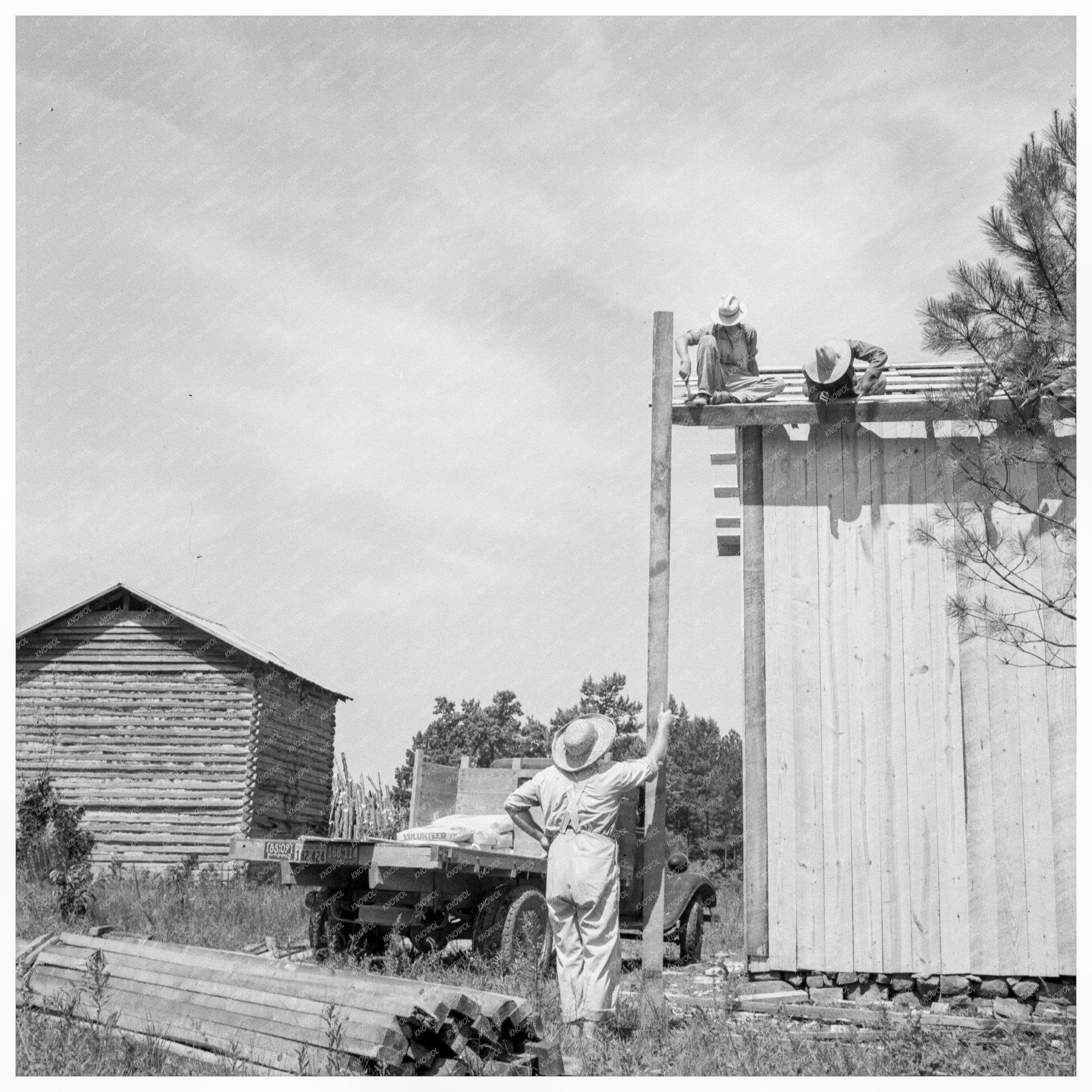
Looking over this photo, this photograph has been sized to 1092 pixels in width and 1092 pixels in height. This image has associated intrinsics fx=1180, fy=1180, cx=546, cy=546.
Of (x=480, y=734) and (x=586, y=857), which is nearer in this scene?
(x=586, y=857)

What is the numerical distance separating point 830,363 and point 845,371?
160mm

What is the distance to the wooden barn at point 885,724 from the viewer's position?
955 cm

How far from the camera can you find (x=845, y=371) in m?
10.2

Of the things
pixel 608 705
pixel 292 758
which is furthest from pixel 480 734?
pixel 292 758

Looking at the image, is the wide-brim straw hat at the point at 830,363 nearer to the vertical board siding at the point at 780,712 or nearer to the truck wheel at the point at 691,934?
the vertical board siding at the point at 780,712

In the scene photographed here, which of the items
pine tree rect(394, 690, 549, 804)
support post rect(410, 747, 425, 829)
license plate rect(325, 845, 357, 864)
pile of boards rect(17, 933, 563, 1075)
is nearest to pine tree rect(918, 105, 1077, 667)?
pile of boards rect(17, 933, 563, 1075)

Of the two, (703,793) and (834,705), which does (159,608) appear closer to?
(834,705)

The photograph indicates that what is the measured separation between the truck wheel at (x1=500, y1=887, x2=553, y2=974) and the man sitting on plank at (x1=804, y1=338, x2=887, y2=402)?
535 cm

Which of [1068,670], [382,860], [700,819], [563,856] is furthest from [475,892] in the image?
[700,819]

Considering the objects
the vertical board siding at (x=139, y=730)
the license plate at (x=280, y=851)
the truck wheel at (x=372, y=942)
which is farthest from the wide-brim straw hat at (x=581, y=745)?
the vertical board siding at (x=139, y=730)

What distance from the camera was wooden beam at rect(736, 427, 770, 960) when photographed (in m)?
9.76

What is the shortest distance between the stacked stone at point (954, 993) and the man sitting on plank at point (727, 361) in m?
4.89

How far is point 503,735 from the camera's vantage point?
151 feet
